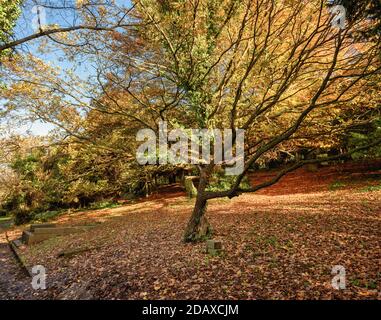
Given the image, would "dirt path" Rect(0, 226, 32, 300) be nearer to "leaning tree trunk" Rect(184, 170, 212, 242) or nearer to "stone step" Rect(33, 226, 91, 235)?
"stone step" Rect(33, 226, 91, 235)

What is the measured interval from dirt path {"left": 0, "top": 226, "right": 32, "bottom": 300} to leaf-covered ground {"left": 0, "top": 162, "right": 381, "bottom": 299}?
18 centimetres

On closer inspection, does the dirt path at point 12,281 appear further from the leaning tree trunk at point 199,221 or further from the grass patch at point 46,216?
the grass patch at point 46,216

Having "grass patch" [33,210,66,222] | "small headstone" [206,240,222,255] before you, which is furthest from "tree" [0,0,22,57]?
"grass patch" [33,210,66,222]

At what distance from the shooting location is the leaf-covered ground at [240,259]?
443 cm

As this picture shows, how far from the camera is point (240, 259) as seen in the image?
5738 mm

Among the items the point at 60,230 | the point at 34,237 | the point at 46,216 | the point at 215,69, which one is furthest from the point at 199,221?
the point at 46,216

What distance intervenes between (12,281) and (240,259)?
5.89 metres

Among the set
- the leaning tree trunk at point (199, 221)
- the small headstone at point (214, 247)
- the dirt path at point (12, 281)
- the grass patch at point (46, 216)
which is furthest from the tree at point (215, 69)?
the grass patch at point (46, 216)

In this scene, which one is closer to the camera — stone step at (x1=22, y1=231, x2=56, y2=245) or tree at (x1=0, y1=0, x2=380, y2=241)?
tree at (x1=0, y1=0, x2=380, y2=241)

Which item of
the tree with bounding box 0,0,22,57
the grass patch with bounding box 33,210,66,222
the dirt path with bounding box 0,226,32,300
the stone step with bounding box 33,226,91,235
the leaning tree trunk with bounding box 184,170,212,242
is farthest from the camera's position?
the grass patch with bounding box 33,210,66,222

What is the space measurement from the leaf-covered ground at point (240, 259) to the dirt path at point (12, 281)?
0.18 metres

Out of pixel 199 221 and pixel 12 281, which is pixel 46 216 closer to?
pixel 12 281

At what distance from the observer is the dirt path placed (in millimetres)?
6105

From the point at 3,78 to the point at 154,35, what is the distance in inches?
178
